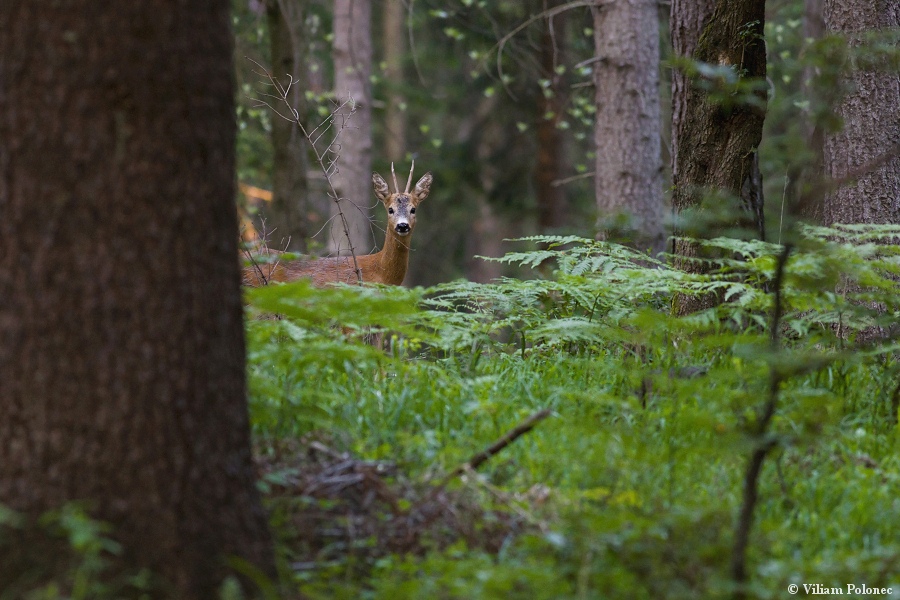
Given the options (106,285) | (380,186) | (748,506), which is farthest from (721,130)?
(380,186)

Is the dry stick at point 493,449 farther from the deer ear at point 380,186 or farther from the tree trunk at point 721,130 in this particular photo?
the deer ear at point 380,186

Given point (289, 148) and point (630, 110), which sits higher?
point (630, 110)

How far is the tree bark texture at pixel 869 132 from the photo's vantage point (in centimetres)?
657

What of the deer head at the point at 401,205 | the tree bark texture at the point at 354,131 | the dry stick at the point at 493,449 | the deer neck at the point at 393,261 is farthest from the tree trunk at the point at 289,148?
the dry stick at the point at 493,449

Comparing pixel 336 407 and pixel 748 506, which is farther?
pixel 336 407

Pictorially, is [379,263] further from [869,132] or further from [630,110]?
[869,132]

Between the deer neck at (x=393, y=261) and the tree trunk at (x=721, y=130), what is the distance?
4.00m

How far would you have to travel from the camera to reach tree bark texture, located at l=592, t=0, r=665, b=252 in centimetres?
1048

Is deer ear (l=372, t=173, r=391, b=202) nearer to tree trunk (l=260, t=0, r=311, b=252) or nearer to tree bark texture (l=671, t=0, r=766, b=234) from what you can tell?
tree trunk (l=260, t=0, r=311, b=252)

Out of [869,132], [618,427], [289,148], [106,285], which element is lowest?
[618,427]

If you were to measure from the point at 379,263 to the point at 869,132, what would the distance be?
4890 mm

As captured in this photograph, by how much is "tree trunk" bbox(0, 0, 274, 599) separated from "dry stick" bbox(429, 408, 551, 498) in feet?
2.86

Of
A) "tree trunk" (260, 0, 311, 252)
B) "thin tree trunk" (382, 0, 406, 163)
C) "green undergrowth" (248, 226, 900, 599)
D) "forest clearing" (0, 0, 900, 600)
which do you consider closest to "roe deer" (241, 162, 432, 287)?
"tree trunk" (260, 0, 311, 252)

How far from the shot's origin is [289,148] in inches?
487
